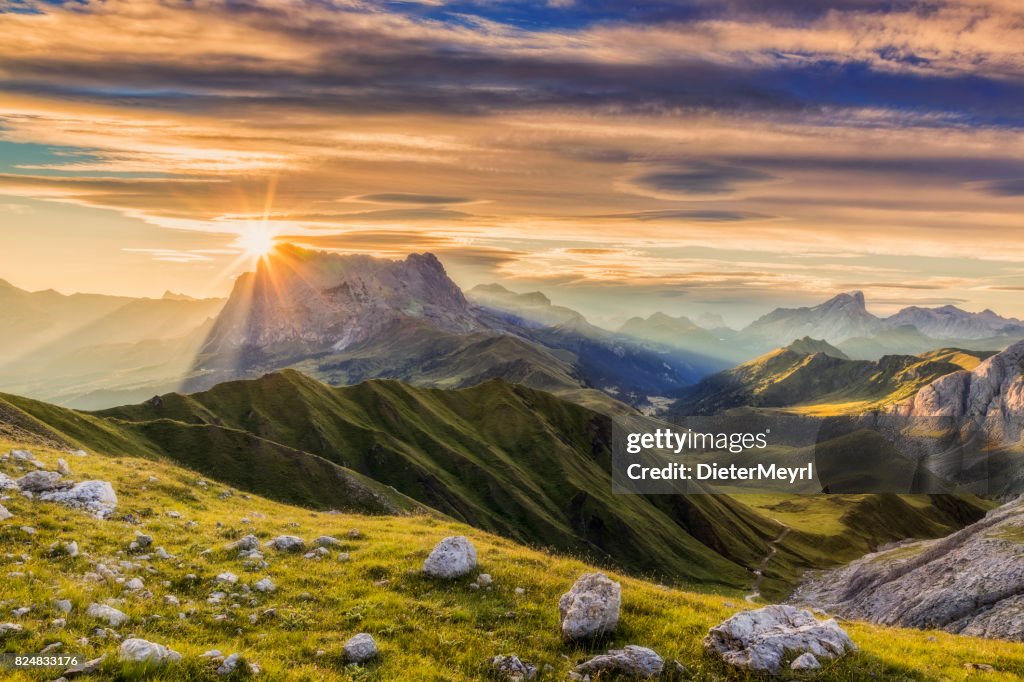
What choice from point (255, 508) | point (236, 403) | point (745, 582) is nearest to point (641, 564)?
point (745, 582)

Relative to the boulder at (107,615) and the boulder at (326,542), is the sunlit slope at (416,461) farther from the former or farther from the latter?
the boulder at (107,615)

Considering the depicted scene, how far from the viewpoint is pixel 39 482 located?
1016 inches

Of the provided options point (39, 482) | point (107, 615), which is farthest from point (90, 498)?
point (107, 615)

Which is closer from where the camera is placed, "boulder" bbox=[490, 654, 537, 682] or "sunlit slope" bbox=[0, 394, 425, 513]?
"boulder" bbox=[490, 654, 537, 682]

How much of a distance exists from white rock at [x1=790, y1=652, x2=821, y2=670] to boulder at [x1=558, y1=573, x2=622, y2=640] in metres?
5.09

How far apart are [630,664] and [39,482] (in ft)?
82.3

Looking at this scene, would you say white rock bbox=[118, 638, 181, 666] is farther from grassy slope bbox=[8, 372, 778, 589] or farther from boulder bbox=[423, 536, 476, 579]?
grassy slope bbox=[8, 372, 778, 589]

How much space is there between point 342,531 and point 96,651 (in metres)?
15.5

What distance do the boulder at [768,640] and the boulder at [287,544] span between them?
16266 millimetres

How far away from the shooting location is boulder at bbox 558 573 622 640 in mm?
18406

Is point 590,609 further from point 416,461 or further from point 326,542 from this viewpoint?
point 416,461

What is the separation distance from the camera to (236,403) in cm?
16675

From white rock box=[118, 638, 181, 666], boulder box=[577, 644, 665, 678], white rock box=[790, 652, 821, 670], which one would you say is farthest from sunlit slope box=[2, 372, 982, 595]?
white rock box=[790, 652, 821, 670]

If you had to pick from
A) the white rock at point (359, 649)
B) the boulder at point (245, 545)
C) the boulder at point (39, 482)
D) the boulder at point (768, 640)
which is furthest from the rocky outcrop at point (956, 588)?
the boulder at point (39, 482)
